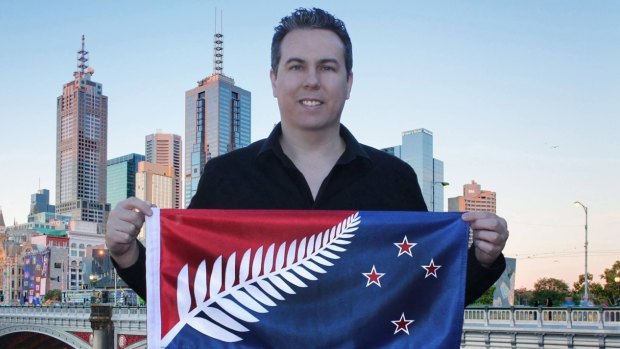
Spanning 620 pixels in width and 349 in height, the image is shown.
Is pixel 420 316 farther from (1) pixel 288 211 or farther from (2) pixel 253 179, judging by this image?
(2) pixel 253 179

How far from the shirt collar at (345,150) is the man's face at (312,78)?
26cm

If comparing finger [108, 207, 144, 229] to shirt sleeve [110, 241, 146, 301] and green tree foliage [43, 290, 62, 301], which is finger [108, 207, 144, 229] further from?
green tree foliage [43, 290, 62, 301]

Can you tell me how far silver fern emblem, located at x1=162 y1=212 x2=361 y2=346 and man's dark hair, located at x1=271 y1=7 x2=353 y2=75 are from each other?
1245 millimetres

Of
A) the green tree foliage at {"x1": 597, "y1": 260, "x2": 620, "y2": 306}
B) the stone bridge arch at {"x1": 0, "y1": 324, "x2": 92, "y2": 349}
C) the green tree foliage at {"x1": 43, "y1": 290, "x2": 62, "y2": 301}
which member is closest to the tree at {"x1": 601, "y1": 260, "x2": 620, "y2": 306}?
the green tree foliage at {"x1": 597, "y1": 260, "x2": 620, "y2": 306}

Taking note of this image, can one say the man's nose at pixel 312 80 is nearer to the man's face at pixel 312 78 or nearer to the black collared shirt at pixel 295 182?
the man's face at pixel 312 78

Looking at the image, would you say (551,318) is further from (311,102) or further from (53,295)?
(53,295)

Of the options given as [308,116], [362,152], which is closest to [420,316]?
[362,152]

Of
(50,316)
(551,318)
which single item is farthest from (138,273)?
(50,316)

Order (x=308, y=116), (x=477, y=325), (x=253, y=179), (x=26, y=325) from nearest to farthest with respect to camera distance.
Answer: (x=308, y=116) < (x=253, y=179) < (x=477, y=325) < (x=26, y=325)

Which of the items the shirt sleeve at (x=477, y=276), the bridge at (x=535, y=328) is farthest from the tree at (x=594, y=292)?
the shirt sleeve at (x=477, y=276)

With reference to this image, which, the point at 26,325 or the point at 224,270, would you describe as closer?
the point at 224,270

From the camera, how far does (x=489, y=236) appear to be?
5.19 meters

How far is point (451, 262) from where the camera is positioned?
5.61 metres

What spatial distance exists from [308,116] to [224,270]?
1.33m
